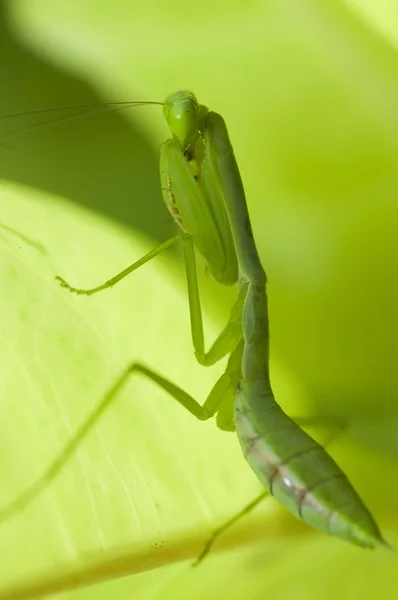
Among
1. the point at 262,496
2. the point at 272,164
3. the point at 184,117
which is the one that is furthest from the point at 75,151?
the point at 262,496

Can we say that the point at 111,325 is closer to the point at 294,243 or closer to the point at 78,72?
the point at 294,243

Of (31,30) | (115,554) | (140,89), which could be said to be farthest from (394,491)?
(31,30)

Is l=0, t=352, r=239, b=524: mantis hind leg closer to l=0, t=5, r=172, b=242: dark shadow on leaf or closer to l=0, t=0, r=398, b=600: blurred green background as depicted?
l=0, t=0, r=398, b=600: blurred green background

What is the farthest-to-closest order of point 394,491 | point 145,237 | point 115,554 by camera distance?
1. point 145,237
2. point 394,491
3. point 115,554

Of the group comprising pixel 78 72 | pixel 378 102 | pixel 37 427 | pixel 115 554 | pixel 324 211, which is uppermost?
pixel 78 72

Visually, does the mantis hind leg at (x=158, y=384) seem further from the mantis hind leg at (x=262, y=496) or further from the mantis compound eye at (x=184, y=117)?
the mantis compound eye at (x=184, y=117)
